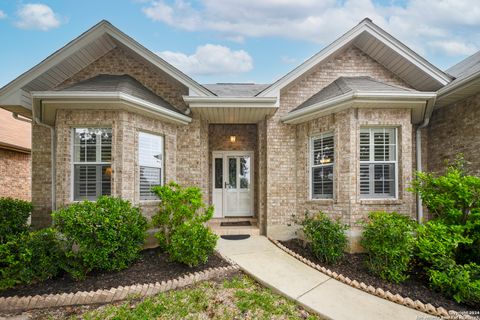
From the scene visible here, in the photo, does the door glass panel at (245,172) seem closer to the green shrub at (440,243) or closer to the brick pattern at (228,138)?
the brick pattern at (228,138)

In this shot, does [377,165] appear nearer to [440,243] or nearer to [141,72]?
[440,243]

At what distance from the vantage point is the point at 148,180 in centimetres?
591

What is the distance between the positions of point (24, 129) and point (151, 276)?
12.5 m

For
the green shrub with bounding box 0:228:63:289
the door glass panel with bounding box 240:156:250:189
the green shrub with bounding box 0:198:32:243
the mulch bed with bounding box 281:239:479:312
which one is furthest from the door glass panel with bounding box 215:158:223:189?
the green shrub with bounding box 0:198:32:243

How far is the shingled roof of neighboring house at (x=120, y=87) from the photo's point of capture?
5.32m

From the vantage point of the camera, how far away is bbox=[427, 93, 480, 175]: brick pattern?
212 inches

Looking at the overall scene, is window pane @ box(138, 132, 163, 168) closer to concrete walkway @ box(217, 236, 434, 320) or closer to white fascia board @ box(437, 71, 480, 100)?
concrete walkway @ box(217, 236, 434, 320)

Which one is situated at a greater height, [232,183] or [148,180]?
[148,180]

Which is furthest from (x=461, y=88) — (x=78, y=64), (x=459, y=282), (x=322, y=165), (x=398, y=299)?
(x=78, y=64)

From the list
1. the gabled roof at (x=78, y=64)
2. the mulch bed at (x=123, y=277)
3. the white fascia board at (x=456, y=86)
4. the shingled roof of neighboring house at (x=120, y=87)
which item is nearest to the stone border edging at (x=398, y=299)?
the mulch bed at (x=123, y=277)

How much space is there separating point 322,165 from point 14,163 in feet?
40.4

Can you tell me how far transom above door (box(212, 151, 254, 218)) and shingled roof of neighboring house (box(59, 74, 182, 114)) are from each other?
2678mm

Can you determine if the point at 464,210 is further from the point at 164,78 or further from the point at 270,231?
the point at 164,78

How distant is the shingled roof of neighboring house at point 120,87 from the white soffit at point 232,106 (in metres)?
0.79
